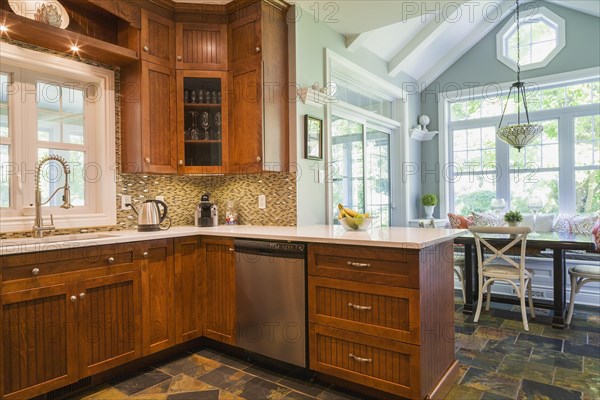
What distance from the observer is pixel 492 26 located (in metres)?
5.03

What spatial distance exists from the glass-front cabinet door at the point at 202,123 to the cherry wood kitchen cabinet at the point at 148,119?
78mm

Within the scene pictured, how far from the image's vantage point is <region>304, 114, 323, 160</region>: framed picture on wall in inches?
127

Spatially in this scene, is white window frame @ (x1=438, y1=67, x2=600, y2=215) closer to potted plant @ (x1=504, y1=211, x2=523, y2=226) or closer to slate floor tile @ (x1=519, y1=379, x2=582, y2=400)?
potted plant @ (x1=504, y1=211, x2=523, y2=226)

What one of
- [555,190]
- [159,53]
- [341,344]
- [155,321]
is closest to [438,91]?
[555,190]

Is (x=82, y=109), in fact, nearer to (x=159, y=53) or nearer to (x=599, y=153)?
(x=159, y=53)

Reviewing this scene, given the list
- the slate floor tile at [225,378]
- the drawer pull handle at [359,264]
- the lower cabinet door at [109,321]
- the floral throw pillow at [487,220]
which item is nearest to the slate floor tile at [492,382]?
the drawer pull handle at [359,264]

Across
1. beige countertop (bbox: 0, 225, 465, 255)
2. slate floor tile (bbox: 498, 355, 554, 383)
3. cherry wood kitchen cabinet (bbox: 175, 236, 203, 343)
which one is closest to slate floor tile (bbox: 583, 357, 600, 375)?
slate floor tile (bbox: 498, 355, 554, 383)

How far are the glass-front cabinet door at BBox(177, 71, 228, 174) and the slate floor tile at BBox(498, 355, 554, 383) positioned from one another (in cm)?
251

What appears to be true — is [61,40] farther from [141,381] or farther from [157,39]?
[141,381]

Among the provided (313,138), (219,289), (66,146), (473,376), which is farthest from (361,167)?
(66,146)

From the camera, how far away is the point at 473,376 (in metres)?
2.41

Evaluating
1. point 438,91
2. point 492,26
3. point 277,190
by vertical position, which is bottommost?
point 277,190

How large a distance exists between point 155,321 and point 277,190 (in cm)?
137

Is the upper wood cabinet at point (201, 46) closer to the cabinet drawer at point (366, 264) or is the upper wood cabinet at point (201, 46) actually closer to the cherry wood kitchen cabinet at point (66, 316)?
the cherry wood kitchen cabinet at point (66, 316)
